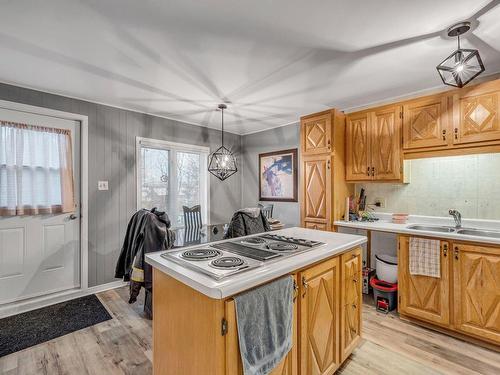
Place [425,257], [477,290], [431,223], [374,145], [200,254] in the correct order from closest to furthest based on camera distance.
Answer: [200,254], [477,290], [425,257], [431,223], [374,145]

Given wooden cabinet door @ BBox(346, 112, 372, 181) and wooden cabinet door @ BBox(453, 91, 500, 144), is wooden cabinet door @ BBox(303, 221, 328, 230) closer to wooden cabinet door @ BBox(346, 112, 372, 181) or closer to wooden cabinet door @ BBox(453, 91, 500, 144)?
wooden cabinet door @ BBox(346, 112, 372, 181)

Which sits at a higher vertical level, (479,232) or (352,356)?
(479,232)

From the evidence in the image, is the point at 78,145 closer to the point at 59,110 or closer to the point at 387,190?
the point at 59,110

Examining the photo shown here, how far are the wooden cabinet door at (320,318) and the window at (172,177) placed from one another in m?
3.00

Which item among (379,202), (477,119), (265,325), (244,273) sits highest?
(477,119)

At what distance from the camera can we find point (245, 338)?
3.49ft

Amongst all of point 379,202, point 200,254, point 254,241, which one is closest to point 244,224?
point 254,241

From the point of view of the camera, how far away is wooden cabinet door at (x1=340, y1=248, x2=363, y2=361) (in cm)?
173

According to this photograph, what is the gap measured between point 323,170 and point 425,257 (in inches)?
56.6

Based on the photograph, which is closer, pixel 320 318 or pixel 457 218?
pixel 320 318

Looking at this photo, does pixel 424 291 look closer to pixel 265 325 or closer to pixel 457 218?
pixel 457 218

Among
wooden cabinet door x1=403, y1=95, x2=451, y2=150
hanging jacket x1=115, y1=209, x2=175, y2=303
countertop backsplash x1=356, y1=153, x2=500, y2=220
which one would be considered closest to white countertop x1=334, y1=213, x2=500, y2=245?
countertop backsplash x1=356, y1=153, x2=500, y2=220

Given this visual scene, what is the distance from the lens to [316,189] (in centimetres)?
331

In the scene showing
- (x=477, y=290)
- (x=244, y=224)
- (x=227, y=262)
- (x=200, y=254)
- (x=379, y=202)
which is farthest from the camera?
(x=379, y=202)
